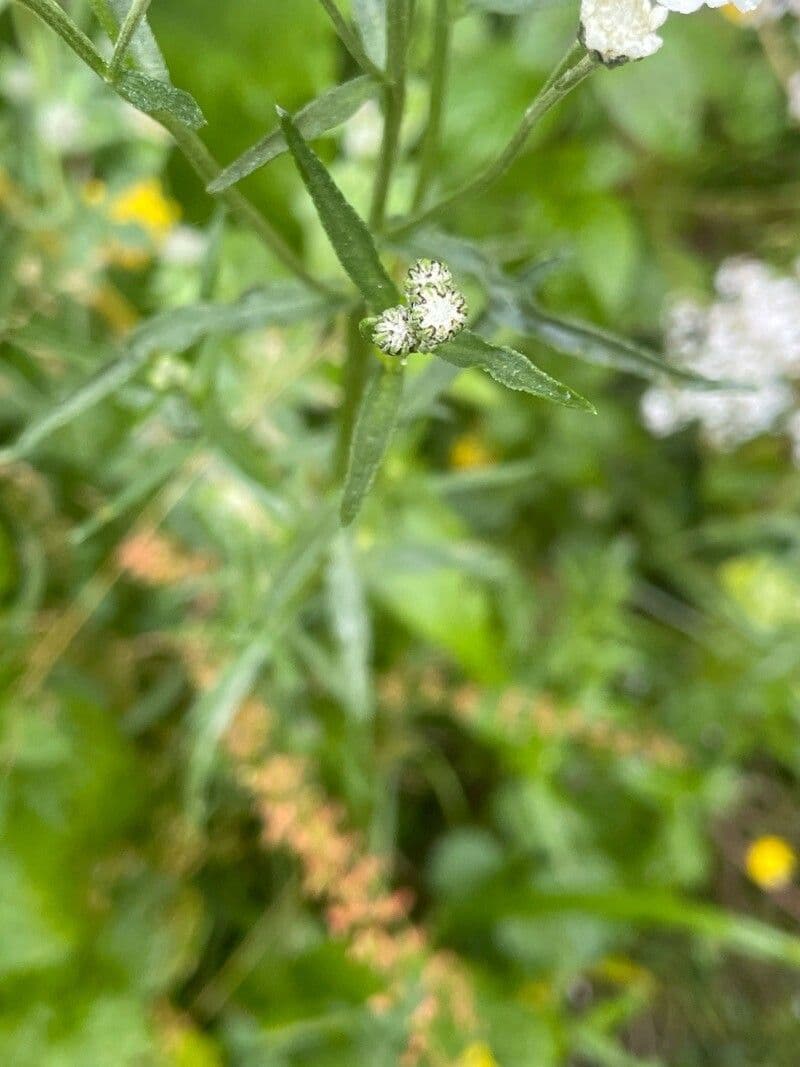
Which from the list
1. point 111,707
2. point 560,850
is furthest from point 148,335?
point 560,850

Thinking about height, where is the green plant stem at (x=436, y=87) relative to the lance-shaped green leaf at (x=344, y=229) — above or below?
above

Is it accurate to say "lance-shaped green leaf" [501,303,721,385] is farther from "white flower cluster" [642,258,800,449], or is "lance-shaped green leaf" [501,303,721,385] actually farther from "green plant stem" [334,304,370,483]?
"white flower cluster" [642,258,800,449]

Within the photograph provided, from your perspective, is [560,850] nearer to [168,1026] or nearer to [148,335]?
[168,1026]

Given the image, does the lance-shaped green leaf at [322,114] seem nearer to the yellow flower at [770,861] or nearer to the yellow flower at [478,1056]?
the yellow flower at [478,1056]

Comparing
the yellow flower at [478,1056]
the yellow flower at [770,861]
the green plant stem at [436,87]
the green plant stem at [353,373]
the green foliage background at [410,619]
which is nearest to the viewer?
the green plant stem at [436,87]

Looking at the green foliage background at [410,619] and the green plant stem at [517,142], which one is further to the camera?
the green foliage background at [410,619]

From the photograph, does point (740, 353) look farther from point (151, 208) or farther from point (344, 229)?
point (344, 229)

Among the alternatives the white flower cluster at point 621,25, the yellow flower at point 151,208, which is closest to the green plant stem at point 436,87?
the white flower cluster at point 621,25
